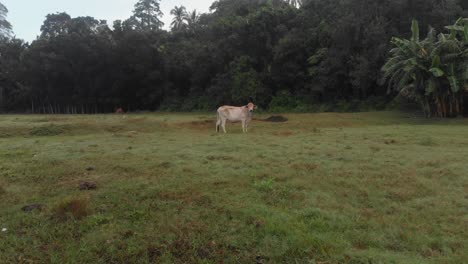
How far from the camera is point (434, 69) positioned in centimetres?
2002

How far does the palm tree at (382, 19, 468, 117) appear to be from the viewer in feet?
66.8

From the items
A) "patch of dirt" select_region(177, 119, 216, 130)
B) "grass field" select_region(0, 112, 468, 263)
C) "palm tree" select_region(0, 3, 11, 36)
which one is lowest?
"grass field" select_region(0, 112, 468, 263)

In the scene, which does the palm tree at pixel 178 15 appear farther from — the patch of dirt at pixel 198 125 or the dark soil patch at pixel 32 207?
the dark soil patch at pixel 32 207

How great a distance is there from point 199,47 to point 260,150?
29996 millimetres

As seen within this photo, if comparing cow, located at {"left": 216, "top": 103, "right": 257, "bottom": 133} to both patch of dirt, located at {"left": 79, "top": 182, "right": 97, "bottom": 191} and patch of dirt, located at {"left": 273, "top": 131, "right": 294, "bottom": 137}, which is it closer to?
patch of dirt, located at {"left": 273, "top": 131, "right": 294, "bottom": 137}

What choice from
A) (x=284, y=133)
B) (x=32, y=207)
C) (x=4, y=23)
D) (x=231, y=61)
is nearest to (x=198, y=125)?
(x=284, y=133)

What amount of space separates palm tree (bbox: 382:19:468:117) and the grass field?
425 inches

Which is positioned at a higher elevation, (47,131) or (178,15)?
(178,15)

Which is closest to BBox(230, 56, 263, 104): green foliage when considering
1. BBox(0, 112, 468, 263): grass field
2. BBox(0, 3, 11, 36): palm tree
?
BBox(0, 112, 468, 263): grass field

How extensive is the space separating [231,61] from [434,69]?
21.0 metres

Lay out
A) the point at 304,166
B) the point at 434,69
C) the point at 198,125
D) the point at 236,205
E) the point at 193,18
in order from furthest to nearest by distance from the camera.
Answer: the point at 193,18 → the point at 434,69 → the point at 198,125 → the point at 304,166 → the point at 236,205

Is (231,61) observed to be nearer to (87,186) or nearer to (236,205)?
(87,186)

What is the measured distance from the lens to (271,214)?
18.7ft

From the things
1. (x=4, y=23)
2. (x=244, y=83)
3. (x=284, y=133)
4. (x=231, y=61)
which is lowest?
(x=284, y=133)
